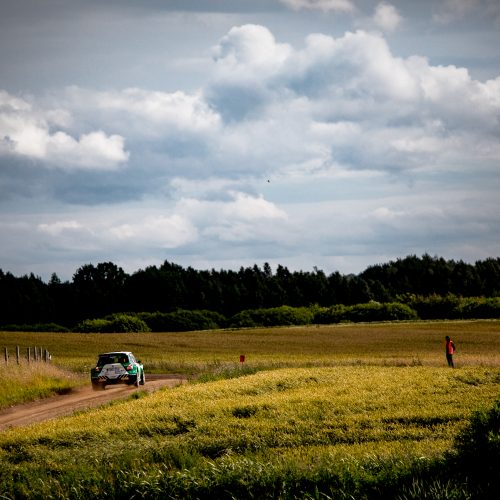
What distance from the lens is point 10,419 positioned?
28.1m

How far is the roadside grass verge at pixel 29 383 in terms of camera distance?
113ft

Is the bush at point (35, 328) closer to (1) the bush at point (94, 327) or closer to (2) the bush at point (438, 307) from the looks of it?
(1) the bush at point (94, 327)

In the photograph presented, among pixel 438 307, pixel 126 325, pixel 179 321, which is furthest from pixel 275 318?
pixel 438 307

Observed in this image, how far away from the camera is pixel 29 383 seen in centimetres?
3775

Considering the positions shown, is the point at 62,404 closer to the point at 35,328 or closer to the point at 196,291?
the point at 35,328

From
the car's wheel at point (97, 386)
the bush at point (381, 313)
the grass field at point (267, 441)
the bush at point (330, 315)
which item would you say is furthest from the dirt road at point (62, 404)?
the bush at point (330, 315)

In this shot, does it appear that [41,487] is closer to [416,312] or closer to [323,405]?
[323,405]

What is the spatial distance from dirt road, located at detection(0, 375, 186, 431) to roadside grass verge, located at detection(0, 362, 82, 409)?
0.60 metres

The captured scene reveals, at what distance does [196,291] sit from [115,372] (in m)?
134

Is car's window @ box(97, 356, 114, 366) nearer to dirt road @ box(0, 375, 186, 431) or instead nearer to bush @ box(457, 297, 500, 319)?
dirt road @ box(0, 375, 186, 431)

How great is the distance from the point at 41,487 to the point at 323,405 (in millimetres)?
11982

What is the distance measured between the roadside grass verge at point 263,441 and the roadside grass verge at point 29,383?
897cm

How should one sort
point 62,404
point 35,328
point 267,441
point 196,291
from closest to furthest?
point 267,441
point 62,404
point 35,328
point 196,291

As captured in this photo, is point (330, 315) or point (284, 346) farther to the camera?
point (330, 315)
